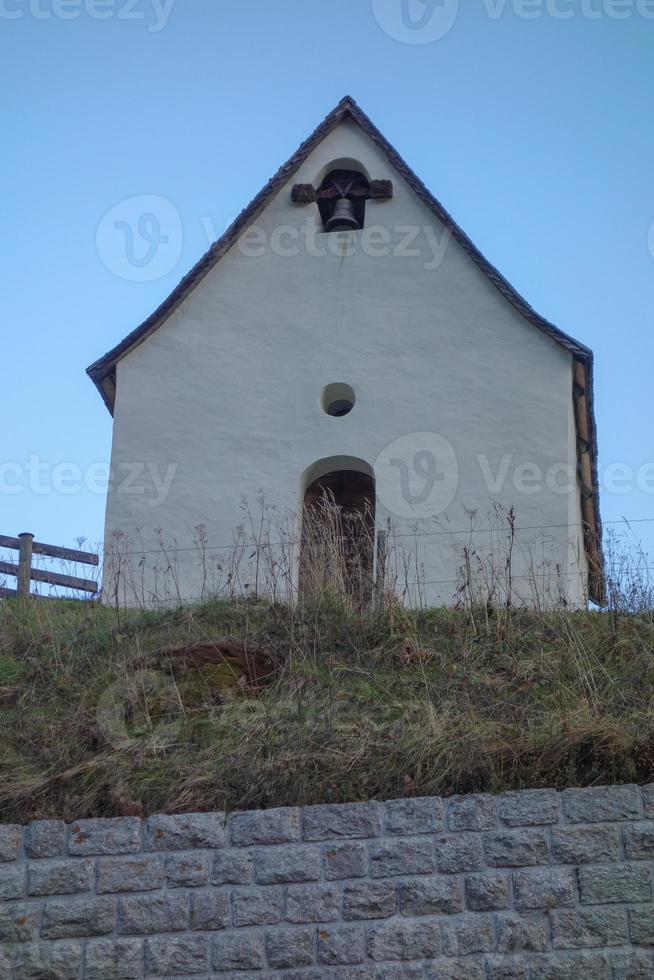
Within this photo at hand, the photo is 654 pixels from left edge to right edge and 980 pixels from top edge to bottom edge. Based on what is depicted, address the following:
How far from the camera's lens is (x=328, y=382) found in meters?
18.0

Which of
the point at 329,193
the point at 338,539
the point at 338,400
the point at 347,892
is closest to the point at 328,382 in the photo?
the point at 338,400

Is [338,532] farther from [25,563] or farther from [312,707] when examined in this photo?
[312,707]

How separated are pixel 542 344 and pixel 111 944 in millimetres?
10570

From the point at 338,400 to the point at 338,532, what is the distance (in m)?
2.10

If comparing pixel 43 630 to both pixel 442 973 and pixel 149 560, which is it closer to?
pixel 149 560

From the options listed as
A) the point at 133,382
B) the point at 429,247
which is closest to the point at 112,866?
the point at 133,382

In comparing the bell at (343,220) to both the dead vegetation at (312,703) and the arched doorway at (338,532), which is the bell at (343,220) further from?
the dead vegetation at (312,703)

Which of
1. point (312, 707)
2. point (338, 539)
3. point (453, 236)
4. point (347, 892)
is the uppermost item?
Result: point (453, 236)

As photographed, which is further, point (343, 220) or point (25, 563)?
point (343, 220)

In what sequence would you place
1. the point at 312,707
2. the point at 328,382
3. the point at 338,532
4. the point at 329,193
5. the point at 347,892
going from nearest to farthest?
the point at 347,892
the point at 312,707
the point at 338,532
the point at 328,382
the point at 329,193

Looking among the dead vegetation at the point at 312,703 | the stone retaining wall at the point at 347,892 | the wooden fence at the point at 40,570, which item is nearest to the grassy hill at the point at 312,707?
the dead vegetation at the point at 312,703

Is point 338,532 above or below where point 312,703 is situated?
above

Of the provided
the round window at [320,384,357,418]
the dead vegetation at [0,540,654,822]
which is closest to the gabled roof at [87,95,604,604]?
the round window at [320,384,357,418]

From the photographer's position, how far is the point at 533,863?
31.5 ft
